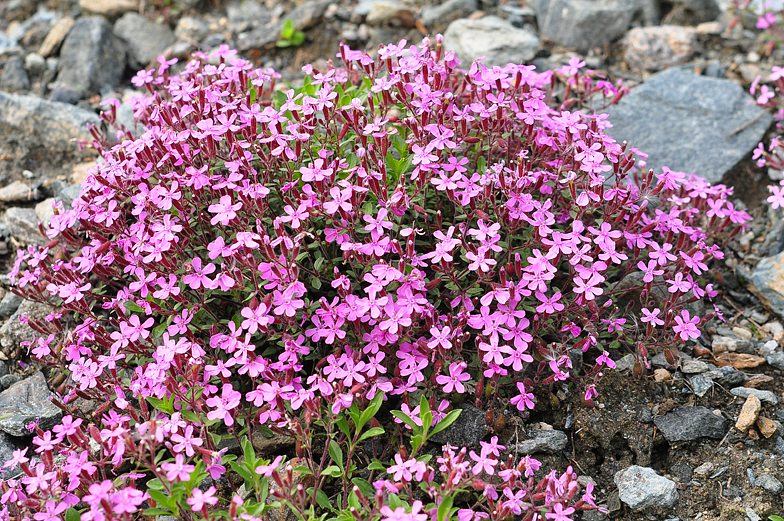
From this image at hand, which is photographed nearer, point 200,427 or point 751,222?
point 200,427

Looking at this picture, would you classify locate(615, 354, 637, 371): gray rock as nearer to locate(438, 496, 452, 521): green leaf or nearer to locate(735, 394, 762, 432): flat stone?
locate(735, 394, 762, 432): flat stone

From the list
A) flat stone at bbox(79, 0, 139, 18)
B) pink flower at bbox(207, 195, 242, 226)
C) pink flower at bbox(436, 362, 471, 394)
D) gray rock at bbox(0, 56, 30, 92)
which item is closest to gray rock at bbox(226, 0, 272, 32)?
flat stone at bbox(79, 0, 139, 18)

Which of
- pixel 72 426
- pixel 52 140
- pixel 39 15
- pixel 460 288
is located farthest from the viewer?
pixel 39 15

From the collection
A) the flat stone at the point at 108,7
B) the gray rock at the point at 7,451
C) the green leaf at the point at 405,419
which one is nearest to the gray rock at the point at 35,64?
the flat stone at the point at 108,7

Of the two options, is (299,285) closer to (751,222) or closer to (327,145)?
(327,145)

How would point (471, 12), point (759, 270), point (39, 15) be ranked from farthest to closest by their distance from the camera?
point (39, 15)
point (471, 12)
point (759, 270)

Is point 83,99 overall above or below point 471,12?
below

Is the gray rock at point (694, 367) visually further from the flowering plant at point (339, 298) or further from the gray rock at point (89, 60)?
the gray rock at point (89, 60)

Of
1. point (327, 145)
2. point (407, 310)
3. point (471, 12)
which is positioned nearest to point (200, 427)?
point (407, 310)
